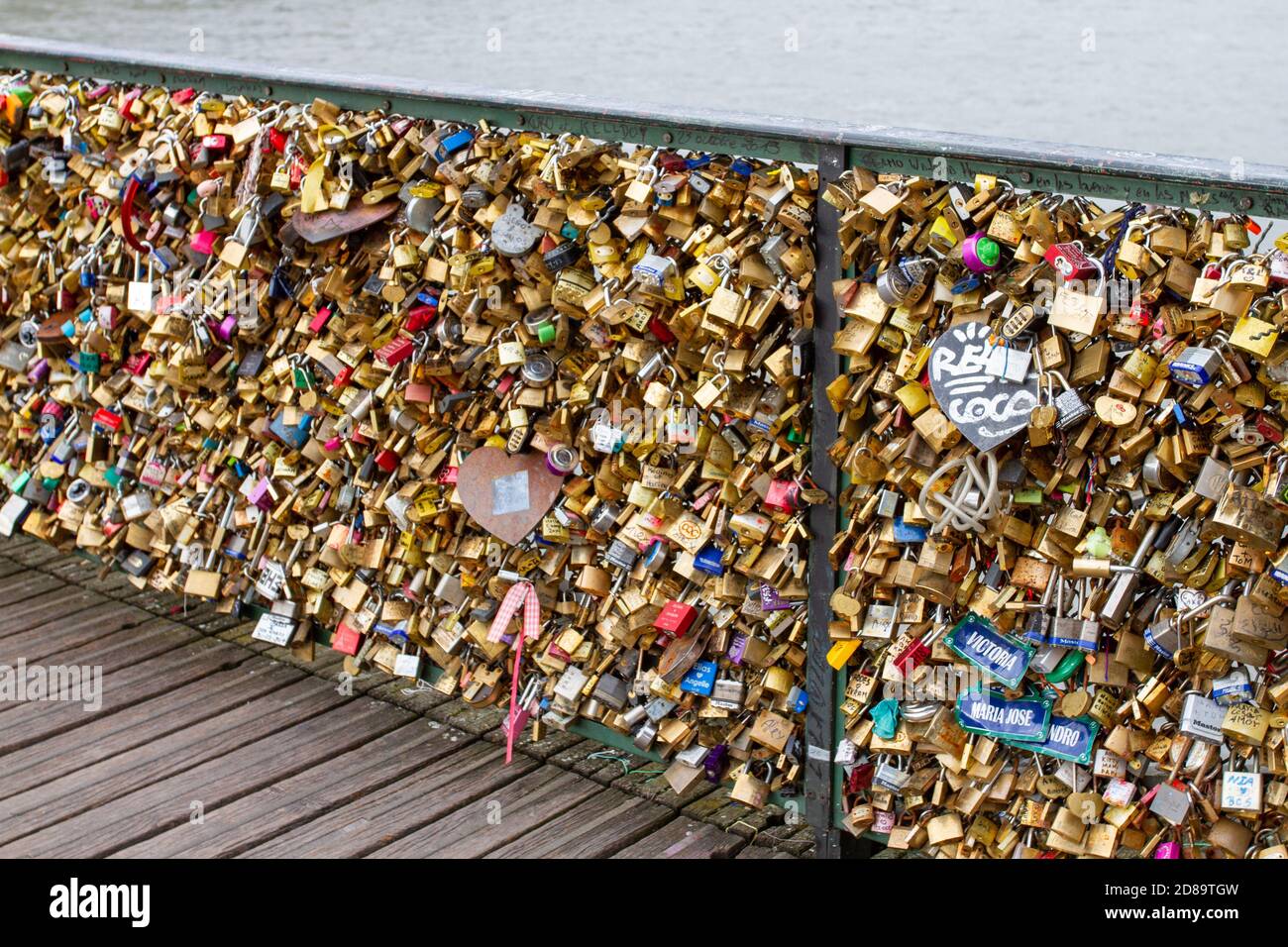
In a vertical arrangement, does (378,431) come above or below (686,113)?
below

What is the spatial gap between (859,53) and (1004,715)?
10.8m

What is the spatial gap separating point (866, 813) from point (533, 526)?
921 millimetres

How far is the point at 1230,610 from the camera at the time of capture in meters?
2.33

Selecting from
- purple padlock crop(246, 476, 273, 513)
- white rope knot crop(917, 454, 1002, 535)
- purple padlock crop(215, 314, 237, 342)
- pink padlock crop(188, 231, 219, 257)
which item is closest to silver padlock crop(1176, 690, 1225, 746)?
white rope knot crop(917, 454, 1002, 535)

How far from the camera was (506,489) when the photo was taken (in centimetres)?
326

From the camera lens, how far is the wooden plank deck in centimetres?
314

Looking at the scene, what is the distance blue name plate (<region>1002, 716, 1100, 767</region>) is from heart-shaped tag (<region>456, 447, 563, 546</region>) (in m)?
1.14

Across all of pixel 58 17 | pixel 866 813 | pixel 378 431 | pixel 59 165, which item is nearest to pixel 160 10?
pixel 58 17

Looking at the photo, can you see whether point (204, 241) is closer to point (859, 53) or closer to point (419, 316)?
point (419, 316)

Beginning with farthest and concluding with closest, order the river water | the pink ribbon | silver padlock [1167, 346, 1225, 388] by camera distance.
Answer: the river water → the pink ribbon → silver padlock [1167, 346, 1225, 388]

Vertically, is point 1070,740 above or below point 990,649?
below
